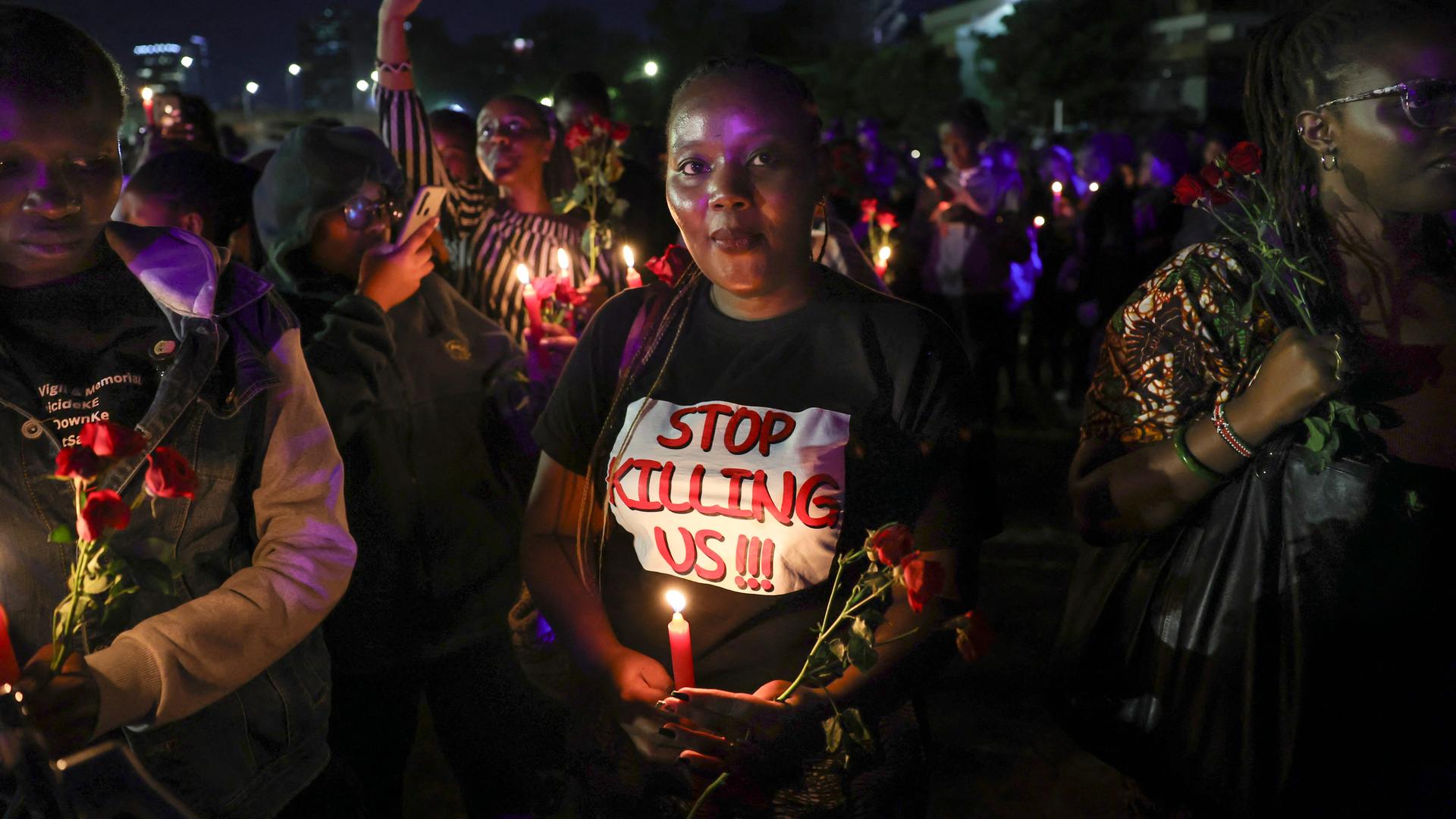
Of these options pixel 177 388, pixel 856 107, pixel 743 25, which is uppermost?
pixel 743 25

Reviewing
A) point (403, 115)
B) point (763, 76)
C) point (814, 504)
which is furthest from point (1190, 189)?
point (403, 115)

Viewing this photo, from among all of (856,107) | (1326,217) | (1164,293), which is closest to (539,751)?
(1164,293)

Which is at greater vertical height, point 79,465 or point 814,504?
point 79,465

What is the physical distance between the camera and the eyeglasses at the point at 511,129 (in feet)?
15.0

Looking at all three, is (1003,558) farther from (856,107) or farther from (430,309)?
(856,107)

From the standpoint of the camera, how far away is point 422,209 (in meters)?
3.21

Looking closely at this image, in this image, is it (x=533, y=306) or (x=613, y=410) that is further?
(x=533, y=306)

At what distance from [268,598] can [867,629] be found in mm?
1017

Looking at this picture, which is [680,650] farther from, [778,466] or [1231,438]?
[1231,438]

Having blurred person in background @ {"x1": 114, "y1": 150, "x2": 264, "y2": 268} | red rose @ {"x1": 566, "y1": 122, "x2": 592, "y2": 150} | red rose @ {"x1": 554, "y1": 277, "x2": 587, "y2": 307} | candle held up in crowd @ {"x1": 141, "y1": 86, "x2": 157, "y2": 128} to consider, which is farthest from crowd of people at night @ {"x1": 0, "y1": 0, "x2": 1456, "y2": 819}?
candle held up in crowd @ {"x1": 141, "y1": 86, "x2": 157, "y2": 128}

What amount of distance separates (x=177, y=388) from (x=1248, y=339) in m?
1.93

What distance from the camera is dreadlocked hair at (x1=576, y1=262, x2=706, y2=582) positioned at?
7.43ft

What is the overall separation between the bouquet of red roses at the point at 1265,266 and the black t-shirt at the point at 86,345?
1.90m

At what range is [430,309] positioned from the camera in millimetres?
3295
